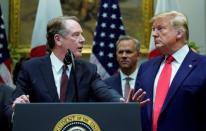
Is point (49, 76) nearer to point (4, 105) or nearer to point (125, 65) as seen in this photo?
point (4, 105)

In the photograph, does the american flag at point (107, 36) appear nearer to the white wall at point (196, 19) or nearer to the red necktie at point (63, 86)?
the white wall at point (196, 19)

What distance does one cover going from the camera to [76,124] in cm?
224

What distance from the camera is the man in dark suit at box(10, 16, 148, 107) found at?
3072 millimetres

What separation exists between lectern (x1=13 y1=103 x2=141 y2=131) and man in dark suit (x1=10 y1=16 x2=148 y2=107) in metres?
0.65

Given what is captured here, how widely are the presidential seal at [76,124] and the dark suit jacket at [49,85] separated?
2.53ft

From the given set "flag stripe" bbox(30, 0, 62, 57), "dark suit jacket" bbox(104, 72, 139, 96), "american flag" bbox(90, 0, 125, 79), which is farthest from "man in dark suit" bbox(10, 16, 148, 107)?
"flag stripe" bbox(30, 0, 62, 57)

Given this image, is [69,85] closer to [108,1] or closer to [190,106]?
[190,106]

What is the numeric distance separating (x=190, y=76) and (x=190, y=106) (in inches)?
8.2

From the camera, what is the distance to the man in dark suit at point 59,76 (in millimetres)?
3072

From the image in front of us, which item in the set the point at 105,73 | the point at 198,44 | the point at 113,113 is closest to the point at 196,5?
the point at 198,44

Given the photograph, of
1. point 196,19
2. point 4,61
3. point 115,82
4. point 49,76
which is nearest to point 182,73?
point 49,76

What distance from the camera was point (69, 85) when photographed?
3.08 metres

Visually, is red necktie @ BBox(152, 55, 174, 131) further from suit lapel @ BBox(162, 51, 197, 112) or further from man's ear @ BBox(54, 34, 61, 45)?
man's ear @ BBox(54, 34, 61, 45)

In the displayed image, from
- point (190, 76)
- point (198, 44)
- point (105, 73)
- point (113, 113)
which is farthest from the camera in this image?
point (198, 44)
